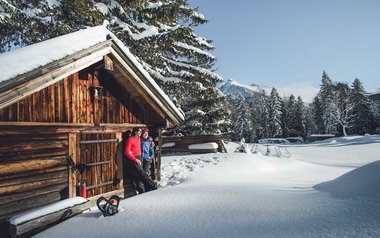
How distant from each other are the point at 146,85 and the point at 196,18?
33.6ft

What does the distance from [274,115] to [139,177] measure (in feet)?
183

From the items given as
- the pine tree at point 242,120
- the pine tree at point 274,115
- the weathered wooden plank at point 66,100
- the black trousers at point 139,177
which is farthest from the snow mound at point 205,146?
the pine tree at point 274,115

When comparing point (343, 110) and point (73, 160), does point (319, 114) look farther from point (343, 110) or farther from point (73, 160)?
point (73, 160)

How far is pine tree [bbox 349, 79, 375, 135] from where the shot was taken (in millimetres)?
52719

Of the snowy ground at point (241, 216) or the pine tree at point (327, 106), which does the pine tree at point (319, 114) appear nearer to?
the pine tree at point (327, 106)

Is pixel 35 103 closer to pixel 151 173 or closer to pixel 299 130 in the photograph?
pixel 151 173

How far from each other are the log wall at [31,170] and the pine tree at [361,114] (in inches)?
2200

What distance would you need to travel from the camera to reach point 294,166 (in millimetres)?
16297

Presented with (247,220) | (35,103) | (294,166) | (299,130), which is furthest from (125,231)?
(299,130)

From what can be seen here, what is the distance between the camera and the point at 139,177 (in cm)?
862

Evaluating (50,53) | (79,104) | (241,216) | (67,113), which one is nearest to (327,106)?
(79,104)

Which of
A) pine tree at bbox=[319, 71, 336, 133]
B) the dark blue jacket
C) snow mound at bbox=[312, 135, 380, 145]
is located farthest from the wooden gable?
pine tree at bbox=[319, 71, 336, 133]

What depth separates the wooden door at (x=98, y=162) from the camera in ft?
25.5

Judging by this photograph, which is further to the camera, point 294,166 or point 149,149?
point 294,166
